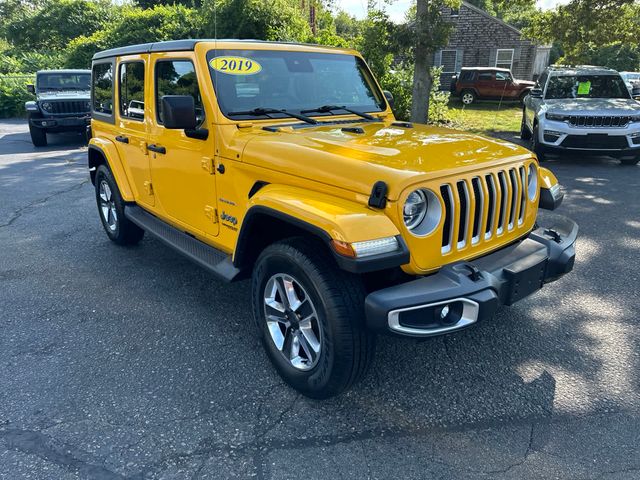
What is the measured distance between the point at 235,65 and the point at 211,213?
41.5 inches

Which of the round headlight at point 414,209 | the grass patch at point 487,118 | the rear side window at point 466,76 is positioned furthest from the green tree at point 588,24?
the round headlight at point 414,209

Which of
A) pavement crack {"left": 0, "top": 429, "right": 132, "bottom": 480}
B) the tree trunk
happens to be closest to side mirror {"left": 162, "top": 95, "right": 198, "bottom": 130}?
pavement crack {"left": 0, "top": 429, "right": 132, "bottom": 480}

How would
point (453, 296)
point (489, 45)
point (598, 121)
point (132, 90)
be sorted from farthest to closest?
1. point (489, 45)
2. point (598, 121)
3. point (132, 90)
4. point (453, 296)

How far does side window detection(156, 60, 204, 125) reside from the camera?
344cm

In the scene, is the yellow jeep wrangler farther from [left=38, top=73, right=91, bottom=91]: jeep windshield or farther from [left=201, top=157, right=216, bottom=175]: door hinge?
[left=38, top=73, right=91, bottom=91]: jeep windshield

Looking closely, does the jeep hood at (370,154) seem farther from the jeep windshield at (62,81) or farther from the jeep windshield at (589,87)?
the jeep windshield at (62,81)

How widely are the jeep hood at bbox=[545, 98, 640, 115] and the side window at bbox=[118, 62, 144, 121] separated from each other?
7484 mm

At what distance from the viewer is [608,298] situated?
13.1 feet

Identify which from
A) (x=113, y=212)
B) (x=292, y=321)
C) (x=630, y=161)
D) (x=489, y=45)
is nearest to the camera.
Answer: (x=292, y=321)

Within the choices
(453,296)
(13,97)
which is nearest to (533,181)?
(453,296)

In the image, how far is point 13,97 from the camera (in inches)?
805

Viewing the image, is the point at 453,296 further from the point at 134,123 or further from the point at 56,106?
the point at 56,106

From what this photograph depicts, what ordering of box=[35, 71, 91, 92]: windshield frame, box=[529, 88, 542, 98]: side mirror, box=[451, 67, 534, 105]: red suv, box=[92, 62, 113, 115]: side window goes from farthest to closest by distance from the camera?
box=[451, 67, 534, 105]: red suv < box=[35, 71, 91, 92]: windshield frame < box=[529, 88, 542, 98]: side mirror < box=[92, 62, 113, 115]: side window

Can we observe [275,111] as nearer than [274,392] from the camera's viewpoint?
No
